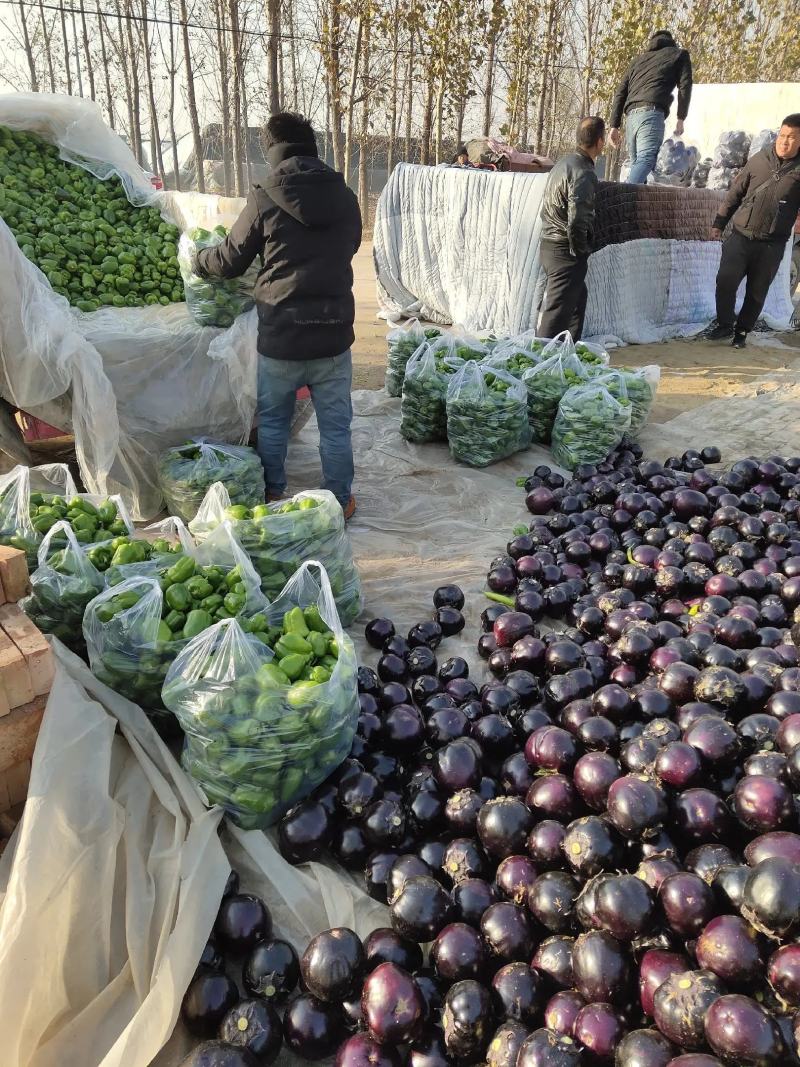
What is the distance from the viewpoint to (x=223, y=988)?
1.74m

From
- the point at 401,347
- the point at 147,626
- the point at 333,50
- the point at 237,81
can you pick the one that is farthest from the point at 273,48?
the point at 147,626

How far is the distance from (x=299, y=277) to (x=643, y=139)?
23.2 feet

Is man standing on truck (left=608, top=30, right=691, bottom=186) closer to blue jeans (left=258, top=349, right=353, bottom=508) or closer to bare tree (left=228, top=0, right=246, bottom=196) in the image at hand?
blue jeans (left=258, top=349, right=353, bottom=508)

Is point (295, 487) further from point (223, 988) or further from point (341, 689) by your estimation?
point (223, 988)

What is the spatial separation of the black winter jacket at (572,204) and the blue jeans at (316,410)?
9.92ft

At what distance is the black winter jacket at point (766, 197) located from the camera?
288 inches

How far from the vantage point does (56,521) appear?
2.93 meters

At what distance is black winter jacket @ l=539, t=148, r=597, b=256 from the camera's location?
6.20 metres

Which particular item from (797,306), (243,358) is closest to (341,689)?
(243,358)

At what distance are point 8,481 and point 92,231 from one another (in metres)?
2.51

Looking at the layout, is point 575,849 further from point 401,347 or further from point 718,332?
point 718,332

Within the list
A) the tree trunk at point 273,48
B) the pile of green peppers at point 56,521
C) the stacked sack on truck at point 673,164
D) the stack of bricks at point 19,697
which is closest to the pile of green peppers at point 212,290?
the pile of green peppers at point 56,521

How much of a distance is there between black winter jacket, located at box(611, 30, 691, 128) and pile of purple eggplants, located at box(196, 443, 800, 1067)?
7947mm

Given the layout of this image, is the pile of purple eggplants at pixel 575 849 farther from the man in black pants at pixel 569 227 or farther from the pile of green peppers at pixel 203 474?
the man in black pants at pixel 569 227
